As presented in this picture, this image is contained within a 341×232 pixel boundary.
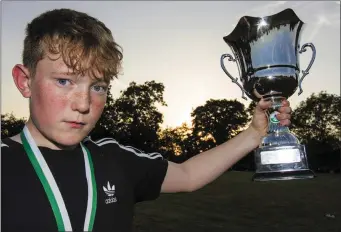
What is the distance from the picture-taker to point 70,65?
1.70 metres

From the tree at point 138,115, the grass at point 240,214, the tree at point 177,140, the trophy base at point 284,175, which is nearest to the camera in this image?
the trophy base at point 284,175

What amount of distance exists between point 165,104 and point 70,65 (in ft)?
154

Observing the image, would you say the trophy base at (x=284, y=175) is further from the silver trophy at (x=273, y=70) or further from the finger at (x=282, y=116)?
the finger at (x=282, y=116)

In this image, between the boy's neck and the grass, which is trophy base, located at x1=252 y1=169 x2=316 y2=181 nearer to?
the boy's neck

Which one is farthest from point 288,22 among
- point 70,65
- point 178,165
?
point 70,65

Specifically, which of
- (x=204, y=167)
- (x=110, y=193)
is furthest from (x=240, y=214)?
(x=110, y=193)

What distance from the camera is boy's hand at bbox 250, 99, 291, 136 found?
8.07 ft

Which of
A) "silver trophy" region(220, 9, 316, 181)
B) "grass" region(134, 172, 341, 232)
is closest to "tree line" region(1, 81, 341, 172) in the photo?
"grass" region(134, 172, 341, 232)

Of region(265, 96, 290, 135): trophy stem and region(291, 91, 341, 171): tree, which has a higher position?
region(291, 91, 341, 171): tree

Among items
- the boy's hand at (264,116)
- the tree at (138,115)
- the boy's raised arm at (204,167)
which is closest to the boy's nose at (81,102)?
the boy's raised arm at (204,167)

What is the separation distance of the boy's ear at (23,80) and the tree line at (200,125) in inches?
1303

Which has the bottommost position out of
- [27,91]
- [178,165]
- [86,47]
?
[178,165]

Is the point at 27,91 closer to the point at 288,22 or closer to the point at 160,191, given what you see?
the point at 160,191

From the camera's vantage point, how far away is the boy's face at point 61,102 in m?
1.72
